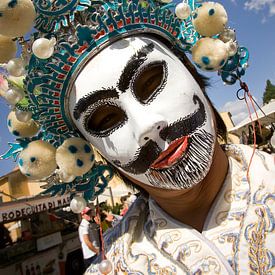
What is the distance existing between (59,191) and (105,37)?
0.69 metres

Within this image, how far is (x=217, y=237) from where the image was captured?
1.13 meters

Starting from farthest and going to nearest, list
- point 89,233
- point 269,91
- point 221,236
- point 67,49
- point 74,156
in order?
point 269,91 → point 89,233 → point 74,156 → point 67,49 → point 221,236

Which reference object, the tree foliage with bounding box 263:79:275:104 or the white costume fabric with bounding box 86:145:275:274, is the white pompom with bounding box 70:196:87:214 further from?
the tree foliage with bounding box 263:79:275:104

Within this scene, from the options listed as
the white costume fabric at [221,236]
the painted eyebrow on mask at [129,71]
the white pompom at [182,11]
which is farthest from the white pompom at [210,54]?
the white costume fabric at [221,236]

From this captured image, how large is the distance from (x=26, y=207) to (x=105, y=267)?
3846 mm

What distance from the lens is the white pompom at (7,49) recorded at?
1291 mm

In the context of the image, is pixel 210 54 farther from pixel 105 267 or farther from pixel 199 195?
pixel 105 267

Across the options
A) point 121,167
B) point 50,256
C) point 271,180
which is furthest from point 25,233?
point 271,180

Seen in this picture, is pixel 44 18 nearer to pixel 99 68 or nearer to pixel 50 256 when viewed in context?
pixel 99 68

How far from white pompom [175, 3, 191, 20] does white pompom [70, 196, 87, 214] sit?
86cm

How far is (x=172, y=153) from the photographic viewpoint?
118 centimetres

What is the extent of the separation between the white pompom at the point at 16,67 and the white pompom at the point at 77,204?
0.56 m

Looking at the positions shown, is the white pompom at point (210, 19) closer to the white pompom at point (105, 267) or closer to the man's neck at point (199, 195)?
the man's neck at point (199, 195)

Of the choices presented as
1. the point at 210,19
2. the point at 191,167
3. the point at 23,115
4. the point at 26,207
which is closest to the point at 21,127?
the point at 23,115
